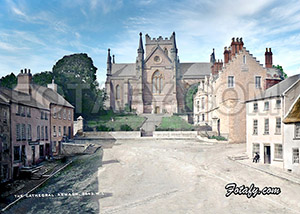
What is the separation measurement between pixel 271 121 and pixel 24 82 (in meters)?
27.8

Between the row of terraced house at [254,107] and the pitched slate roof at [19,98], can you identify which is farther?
the row of terraced house at [254,107]

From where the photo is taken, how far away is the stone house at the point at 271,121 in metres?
27.0

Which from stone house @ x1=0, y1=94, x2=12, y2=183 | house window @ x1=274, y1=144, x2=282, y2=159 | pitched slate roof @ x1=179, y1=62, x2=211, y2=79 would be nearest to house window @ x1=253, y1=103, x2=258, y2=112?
house window @ x1=274, y1=144, x2=282, y2=159

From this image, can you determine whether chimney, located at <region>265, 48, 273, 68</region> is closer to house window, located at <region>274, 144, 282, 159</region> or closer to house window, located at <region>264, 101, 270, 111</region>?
house window, located at <region>264, 101, 270, 111</region>

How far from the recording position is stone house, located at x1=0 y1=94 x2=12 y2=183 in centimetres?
2275

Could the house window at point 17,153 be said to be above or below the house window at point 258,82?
below

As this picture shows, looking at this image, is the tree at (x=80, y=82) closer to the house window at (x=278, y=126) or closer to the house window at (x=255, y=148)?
the house window at (x=255, y=148)

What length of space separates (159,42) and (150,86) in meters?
17.9

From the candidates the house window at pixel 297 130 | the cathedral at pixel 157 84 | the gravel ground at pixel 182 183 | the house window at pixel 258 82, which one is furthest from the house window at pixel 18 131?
the cathedral at pixel 157 84

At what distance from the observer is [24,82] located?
112 ft

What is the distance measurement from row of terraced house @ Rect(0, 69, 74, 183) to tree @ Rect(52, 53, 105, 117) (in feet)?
45.3

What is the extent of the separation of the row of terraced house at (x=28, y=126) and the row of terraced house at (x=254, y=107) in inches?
888

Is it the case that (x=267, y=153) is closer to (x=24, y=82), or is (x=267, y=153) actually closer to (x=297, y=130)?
(x=297, y=130)

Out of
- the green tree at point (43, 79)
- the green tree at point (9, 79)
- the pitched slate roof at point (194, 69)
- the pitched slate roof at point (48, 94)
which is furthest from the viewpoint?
the pitched slate roof at point (194, 69)
